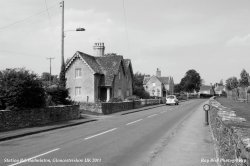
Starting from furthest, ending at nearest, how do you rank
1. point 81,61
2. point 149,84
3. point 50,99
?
point 149,84 → point 81,61 → point 50,99

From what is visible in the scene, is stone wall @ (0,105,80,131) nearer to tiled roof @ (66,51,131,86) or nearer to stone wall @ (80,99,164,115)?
stone wall @ (80,99,164,115)

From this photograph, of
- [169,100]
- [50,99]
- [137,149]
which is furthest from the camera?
[169,100]

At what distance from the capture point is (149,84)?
10981 cm

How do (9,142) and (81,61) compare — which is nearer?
(9,142)

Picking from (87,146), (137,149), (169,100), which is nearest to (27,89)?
Result: (87,146)

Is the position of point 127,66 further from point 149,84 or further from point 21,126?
point 149,84

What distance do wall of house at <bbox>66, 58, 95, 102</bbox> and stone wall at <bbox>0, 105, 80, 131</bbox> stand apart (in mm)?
22409

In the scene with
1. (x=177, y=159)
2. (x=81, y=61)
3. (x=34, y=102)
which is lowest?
(x=177, y=159)

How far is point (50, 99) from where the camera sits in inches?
1102

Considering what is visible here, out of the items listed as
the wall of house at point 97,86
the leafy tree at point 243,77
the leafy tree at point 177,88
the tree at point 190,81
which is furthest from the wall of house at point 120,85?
the tree at point 190,81

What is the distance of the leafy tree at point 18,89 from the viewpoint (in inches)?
786

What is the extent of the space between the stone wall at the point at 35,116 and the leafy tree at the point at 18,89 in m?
0.54

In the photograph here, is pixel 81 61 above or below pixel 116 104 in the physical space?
above

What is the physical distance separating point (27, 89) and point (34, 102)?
3.95 feet
